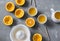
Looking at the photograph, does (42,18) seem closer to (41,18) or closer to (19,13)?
(41,18)

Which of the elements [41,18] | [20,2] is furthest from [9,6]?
[41,18]

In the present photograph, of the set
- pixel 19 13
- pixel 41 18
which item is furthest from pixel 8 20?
pixel 41 18

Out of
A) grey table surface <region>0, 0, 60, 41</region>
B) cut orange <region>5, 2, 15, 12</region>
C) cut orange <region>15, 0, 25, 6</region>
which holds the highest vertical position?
cut orange <region>15, 0, 25, 6</region>

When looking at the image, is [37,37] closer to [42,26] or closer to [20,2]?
[42,26]

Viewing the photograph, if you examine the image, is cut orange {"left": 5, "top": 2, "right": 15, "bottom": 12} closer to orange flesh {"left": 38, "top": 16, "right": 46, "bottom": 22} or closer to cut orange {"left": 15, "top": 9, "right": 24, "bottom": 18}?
cut orange {"left": 15, "top": 9, "right": 24, "bottom": 18}

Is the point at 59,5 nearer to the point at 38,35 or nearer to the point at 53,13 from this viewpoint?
the point at 53,13

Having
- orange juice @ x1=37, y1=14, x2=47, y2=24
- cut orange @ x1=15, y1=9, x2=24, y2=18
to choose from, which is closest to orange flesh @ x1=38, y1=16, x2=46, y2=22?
orange juice @ x1=37, y1=14, x2=47, y2=24

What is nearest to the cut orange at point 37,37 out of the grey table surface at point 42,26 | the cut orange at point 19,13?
the grey table surface at point 42,26

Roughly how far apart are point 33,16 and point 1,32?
20cm

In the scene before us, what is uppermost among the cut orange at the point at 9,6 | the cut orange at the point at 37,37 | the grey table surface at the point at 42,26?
the cut orange at the point at 9,6

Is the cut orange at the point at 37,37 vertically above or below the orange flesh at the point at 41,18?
below

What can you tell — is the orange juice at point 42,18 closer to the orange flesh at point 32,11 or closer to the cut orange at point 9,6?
the orange flesh at point 32,11

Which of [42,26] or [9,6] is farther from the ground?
[9,6]

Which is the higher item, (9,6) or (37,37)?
(9,6)
